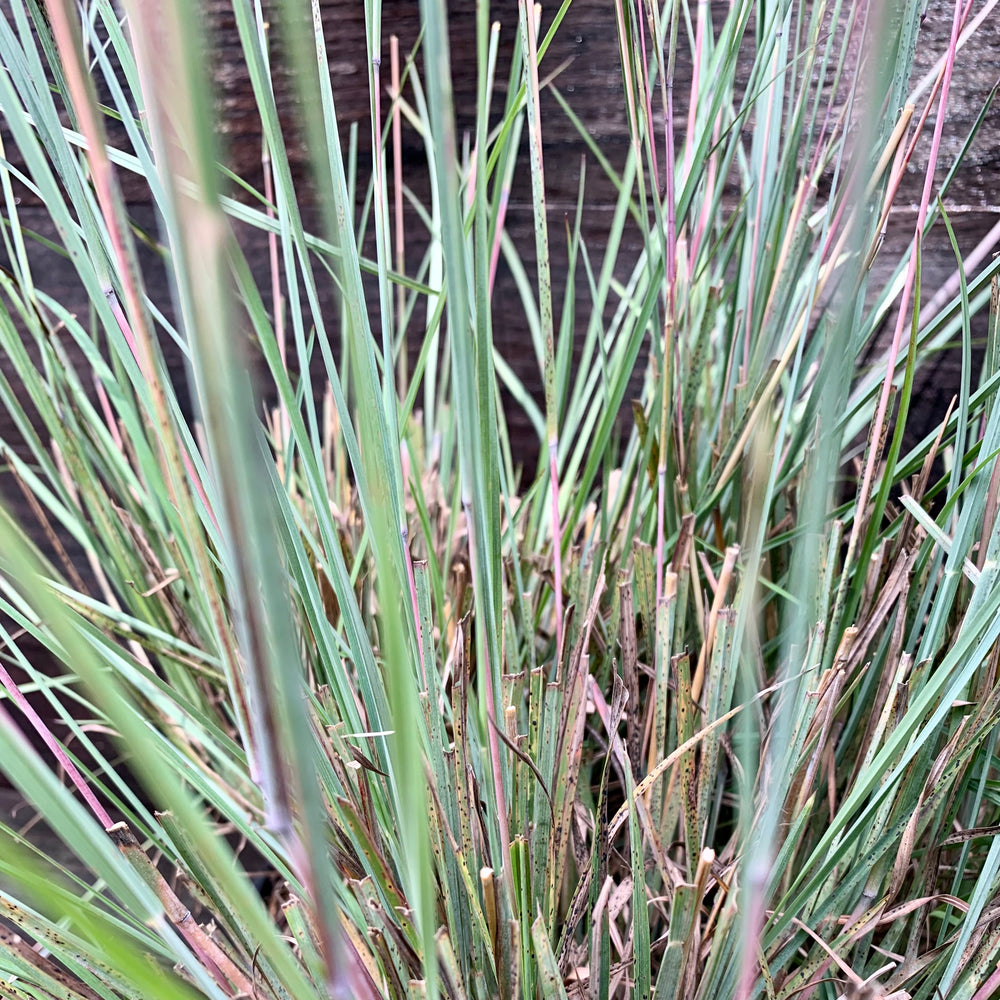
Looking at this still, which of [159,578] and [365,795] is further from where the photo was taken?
[159,578]

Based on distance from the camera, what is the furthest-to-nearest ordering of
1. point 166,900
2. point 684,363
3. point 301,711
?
point 684,363 → point 166,900 → point 301,711

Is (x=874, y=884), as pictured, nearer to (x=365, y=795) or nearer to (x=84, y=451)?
(x=365, y=795)

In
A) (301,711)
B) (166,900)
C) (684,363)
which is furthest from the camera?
(684,363)

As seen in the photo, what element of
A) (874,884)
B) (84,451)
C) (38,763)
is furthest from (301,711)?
(84,451)

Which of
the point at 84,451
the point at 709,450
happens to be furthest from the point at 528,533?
the point at 84,451

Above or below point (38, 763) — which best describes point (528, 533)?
below

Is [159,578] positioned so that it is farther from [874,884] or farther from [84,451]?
[874,884]
